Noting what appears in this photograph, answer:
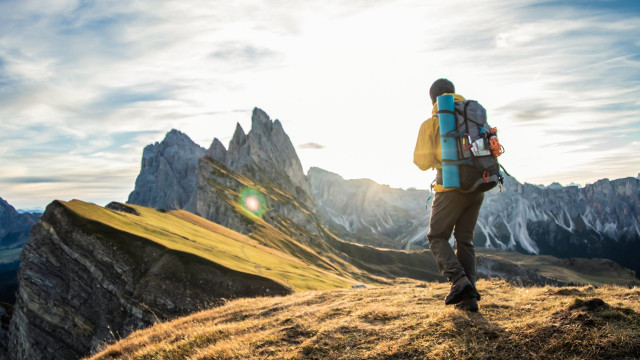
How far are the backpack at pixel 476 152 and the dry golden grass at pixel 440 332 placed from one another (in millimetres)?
2786

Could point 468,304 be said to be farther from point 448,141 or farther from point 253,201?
point 253,201

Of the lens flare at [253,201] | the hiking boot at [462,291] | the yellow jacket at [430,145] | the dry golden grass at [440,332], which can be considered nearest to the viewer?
the dry golden grass at [440,332]

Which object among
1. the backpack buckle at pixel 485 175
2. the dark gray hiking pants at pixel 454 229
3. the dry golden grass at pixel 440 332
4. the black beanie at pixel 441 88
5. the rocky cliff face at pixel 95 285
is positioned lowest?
the rocky cliff face at pixel 95 285

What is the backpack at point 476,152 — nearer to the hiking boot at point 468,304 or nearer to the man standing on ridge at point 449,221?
the man standing on ridge at point 449,221

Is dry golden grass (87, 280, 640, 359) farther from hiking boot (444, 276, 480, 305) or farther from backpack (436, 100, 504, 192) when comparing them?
backpack (436, 100, 504, 192)

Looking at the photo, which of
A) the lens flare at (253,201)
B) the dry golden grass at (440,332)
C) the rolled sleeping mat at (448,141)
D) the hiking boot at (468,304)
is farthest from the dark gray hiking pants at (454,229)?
the lens flare at (253,201)

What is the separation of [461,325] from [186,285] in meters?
35.8

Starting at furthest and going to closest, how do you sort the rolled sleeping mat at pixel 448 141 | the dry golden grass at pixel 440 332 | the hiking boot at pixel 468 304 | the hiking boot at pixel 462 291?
the rolled sleeping mat at pixel 448 141, the hiking boot at pixel 462 291, the hiking boot at pixel 468 304, the dry golden grass at pixel 440 332

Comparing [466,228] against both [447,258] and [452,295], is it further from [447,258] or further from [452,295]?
[452,295]

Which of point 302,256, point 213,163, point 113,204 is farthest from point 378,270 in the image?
point 113,204

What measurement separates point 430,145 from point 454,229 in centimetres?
221

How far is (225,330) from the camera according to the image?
10.2m

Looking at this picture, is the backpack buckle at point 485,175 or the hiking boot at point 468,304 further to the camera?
the backpack buckle at point 485,175

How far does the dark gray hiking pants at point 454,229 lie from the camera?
858 centimetres
